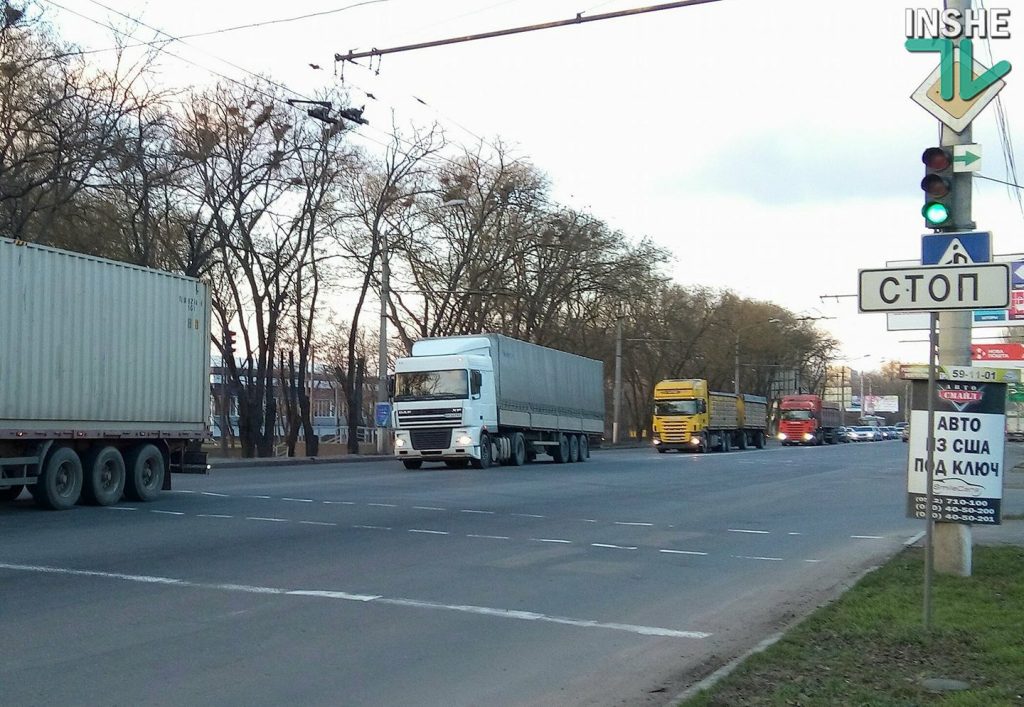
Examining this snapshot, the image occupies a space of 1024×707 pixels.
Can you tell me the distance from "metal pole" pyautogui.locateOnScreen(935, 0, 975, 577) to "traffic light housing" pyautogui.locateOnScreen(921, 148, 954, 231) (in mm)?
1013

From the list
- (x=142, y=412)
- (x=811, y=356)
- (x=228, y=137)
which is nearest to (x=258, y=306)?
(x=228, y=137)

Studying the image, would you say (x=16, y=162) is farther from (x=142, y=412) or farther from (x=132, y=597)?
(x=132, y=597)

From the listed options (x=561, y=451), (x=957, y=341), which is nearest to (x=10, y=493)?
(x=957, y=341)

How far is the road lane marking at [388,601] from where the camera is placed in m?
9.02

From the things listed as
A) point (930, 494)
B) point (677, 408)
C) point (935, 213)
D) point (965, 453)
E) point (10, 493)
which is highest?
point (935, 213)

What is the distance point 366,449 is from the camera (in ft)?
202

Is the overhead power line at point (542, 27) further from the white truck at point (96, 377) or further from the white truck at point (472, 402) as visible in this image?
the white truck at point (472, 402)

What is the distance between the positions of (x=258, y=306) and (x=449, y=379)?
15791mm

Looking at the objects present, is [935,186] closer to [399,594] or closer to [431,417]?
[399,594]

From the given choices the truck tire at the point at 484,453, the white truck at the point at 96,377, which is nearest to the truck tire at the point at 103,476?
the white truck at the point at 96,377

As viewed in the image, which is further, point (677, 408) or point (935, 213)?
point (677, 408)

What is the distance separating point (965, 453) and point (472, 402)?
75.4 ft

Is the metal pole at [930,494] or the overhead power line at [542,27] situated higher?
the overhead power line at [542,27]

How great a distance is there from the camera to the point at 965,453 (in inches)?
392
